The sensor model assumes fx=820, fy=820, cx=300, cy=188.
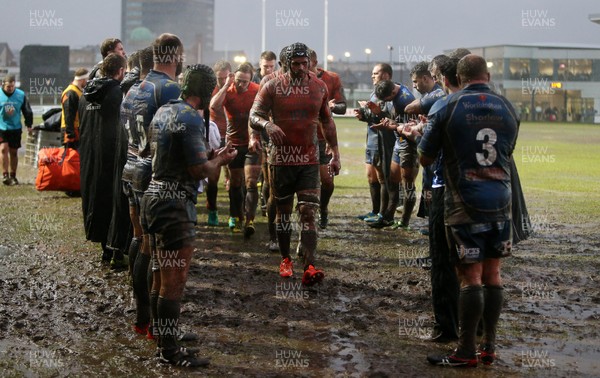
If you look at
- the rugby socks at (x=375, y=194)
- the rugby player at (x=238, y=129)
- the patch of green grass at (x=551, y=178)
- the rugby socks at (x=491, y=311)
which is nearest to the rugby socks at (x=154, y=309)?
the rugby socks at (x=491, y=311)

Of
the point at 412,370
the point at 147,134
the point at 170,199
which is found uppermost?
the point at 147,134

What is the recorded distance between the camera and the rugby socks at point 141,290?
6.55 metres

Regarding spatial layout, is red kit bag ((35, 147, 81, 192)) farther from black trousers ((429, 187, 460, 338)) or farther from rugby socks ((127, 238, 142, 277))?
black trousers ((429, 187, 460, 338))

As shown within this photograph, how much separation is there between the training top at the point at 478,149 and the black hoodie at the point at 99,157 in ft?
14.9

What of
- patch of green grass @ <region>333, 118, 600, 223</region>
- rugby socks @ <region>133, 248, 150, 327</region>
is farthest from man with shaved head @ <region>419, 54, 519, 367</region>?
patch of green grass @ <region>333, 118, 600, 223</region>

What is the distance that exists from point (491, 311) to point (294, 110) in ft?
11.3

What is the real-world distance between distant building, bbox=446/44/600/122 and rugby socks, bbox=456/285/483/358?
74.4 metres

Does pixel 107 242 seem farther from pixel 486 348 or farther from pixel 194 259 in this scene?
pixel 486 348

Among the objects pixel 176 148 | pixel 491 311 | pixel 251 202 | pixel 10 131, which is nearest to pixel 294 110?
pixel 251 202

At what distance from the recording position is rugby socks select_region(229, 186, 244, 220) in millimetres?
11453

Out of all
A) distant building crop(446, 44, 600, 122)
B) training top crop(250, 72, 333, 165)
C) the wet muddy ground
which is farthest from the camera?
distant building crop(446, 44, 600, 122)

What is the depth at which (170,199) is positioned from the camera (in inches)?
225

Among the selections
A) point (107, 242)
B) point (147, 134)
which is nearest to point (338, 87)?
point (107, 242)

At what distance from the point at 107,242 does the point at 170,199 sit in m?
3.60
